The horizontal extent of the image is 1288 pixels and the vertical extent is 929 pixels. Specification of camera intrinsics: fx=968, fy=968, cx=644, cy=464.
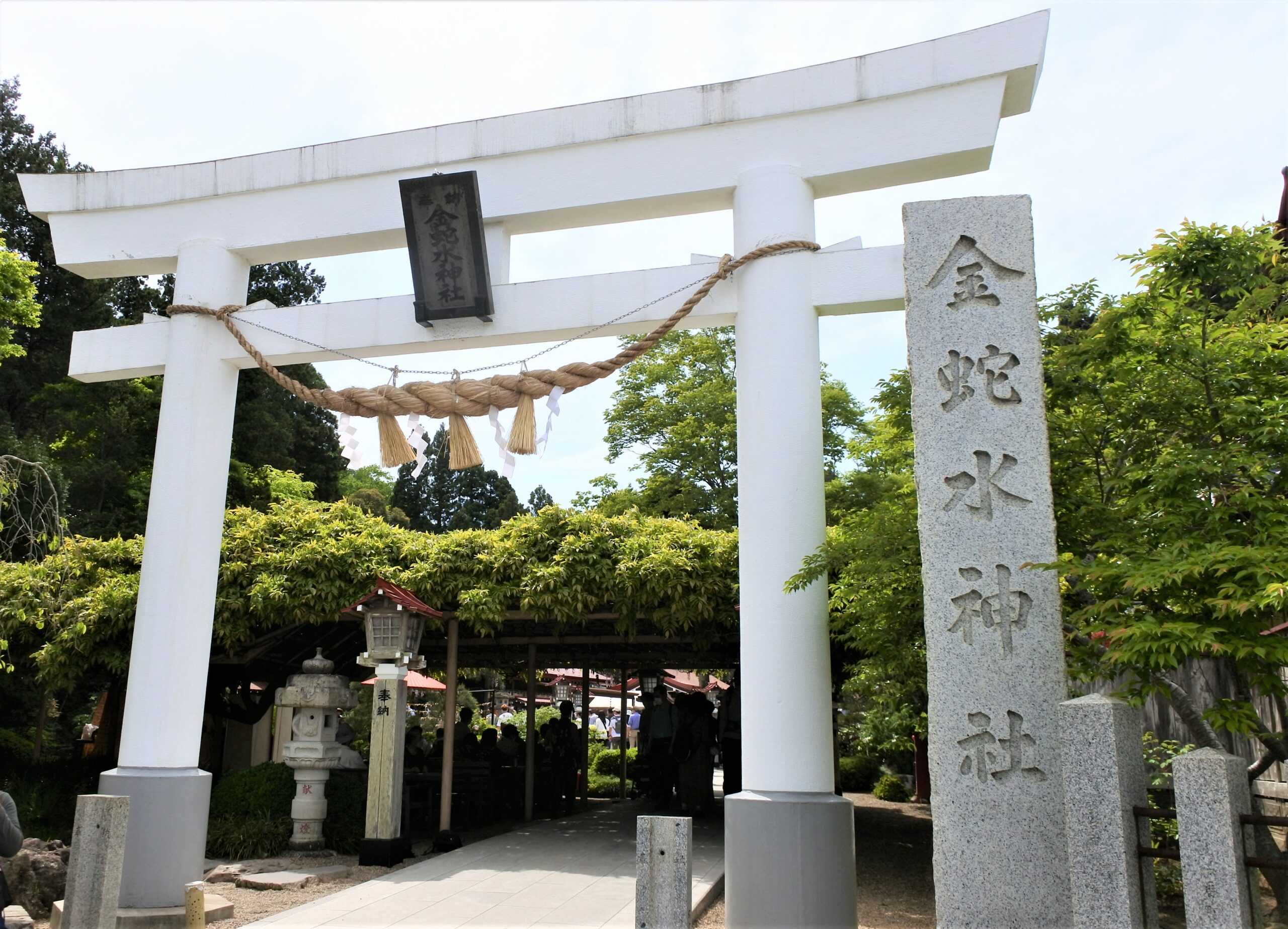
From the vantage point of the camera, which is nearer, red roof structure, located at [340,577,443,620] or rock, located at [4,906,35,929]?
rock, located at [4,906,35,929]

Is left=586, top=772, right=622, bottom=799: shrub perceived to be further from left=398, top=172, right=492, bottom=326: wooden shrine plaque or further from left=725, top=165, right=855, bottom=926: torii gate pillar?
left=398, top=172, right=492, bottom=326: wooden shrine plaque

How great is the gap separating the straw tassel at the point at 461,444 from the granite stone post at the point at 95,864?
3.21 meters

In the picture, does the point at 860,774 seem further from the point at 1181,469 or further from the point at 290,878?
the point at 1181,469

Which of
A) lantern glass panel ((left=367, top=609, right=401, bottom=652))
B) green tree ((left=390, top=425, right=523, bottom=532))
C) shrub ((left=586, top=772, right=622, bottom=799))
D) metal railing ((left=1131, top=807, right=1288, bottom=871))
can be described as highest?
green tree ((left=390, top=425, right=523, bottom=532))

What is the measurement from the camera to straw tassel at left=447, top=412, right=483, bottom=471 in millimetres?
7578

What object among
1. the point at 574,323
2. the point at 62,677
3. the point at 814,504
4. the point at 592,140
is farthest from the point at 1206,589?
the point at 62,677

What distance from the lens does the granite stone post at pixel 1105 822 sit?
3900 millimetres

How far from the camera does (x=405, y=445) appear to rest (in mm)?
7734

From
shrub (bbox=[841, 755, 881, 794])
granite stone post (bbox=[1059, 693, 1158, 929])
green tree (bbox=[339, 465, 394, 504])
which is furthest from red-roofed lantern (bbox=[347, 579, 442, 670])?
green tree (bbox=[339, 465, 394, 504])

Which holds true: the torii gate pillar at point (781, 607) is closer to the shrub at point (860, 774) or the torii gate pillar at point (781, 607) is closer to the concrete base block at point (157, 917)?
the concrete base block at point (157, 917)

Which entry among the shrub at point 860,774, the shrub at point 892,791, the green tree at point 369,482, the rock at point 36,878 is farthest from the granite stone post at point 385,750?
the green tree at point 369,482

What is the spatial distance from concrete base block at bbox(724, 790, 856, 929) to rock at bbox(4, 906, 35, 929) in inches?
174

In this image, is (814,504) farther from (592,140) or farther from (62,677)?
→ (62,677)

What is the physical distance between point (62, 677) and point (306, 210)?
585 cm
